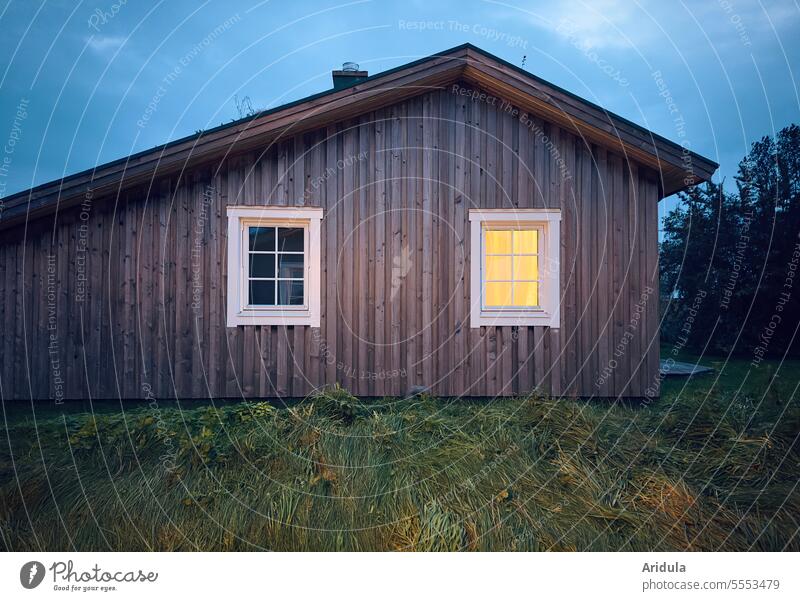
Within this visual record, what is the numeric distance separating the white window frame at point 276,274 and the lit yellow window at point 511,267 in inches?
91.6

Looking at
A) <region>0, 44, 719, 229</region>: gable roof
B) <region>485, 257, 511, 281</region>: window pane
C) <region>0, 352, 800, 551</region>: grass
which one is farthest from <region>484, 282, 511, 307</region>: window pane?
<region>0, 352, 800, 551</region>: grass

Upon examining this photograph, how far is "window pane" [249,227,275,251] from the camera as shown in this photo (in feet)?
21.1

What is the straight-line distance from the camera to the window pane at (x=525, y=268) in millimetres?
6570

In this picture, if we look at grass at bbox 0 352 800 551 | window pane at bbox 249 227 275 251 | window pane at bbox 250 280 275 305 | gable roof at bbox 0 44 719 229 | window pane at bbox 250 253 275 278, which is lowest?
grass at bbox 0 352 800 551

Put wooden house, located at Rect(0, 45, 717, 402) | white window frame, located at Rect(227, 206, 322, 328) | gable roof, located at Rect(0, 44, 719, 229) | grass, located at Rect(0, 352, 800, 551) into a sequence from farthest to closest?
white window frame, located at Rect(227, 206, 322, 328) < wooden house, located at Rect(0, 45, 717, 402) < gable roof, located at Rect(0, 44, 719, 229) < grass, located at Rect(0, 352, 800, 551)

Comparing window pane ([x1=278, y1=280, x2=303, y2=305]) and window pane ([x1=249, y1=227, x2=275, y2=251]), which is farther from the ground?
window pane ([x1=249, y1=227, x2=275, y2=251])

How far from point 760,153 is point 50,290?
1234 cm

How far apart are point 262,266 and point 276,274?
0.23 m

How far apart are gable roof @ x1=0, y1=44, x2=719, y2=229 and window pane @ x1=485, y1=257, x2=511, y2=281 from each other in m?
1.95

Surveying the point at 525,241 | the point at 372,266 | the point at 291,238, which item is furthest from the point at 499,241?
the point at 291,238

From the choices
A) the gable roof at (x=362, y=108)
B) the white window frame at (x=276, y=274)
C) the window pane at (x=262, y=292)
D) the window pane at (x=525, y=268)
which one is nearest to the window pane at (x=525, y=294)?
the window pane at (x=525, y=268)

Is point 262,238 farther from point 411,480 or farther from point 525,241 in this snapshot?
point 411,480

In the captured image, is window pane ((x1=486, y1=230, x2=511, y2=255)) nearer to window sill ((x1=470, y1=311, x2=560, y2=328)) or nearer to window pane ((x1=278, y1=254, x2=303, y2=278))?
window sill ((x1=470, y1=311, x2=560, y2=328))

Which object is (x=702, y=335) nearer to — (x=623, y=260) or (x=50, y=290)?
(x=623, y=260)
